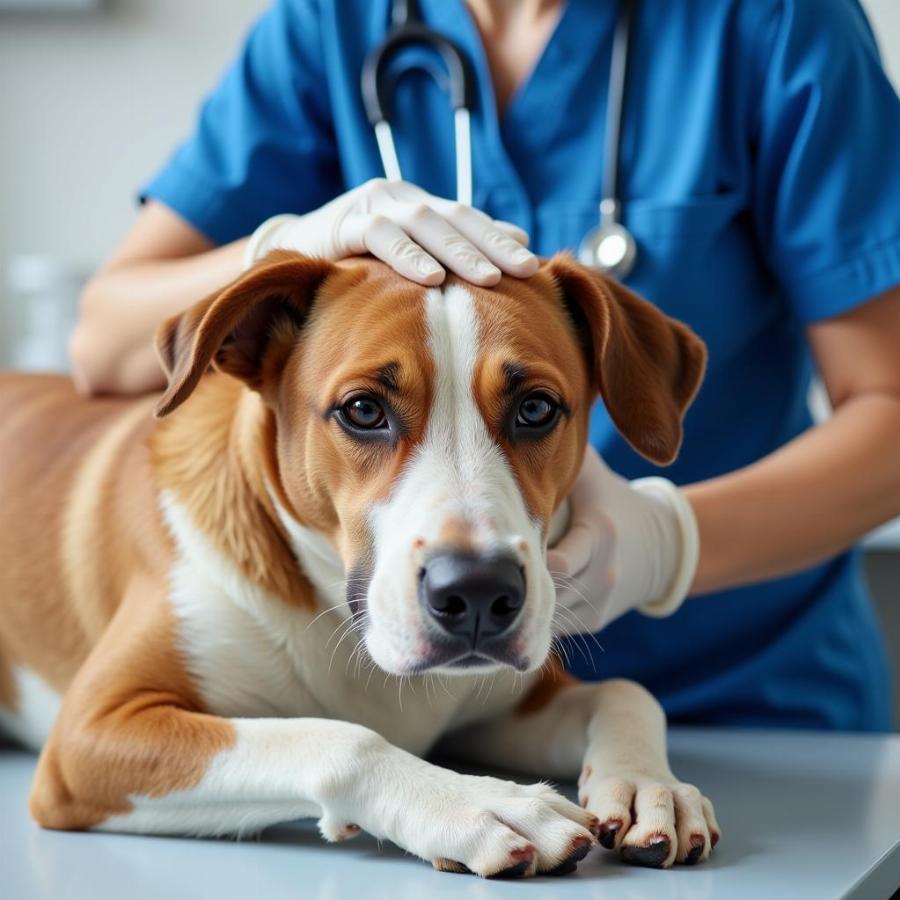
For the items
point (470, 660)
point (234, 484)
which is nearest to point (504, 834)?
point (470, 660)

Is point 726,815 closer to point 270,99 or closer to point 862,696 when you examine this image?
point 862,696

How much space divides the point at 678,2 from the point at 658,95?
0.11 metres

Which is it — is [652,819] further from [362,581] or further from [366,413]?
[366,413]

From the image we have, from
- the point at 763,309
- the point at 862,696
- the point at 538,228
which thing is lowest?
the point at 862,696

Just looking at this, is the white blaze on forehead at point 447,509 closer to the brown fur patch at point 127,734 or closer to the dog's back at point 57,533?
the brown fur patch at point 127,734

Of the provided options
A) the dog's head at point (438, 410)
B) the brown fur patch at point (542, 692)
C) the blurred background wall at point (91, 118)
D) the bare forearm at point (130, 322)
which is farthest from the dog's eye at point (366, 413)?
the blurred background wall at point (91, 118)

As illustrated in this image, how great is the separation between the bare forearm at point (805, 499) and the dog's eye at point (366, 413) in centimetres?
42

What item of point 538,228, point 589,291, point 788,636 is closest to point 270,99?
point 538,228

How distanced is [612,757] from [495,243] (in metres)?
0.46

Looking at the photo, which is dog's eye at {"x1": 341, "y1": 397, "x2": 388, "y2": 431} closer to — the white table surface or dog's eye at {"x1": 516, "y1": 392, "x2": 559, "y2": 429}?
dog's eye at {"x1": 516, "y1": 392, "x2": 559, "y2": 429}

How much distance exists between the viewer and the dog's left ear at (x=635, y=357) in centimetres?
116

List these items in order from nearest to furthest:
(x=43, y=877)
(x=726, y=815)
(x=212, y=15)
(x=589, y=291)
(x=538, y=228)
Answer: (x=43, y=877) < (x=726, y=815) < (x=589, y=291) < (x=538, y=228) < (x=212, y=15)

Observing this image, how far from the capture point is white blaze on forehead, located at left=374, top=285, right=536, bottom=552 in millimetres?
946

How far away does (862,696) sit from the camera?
65.6 inches
